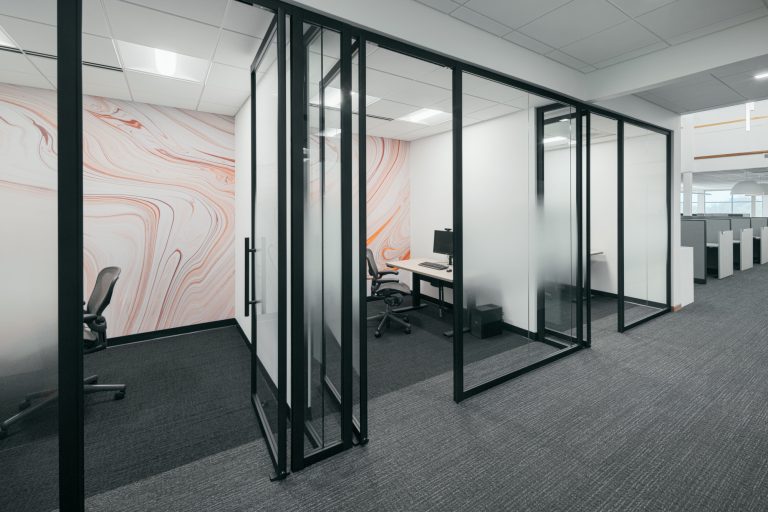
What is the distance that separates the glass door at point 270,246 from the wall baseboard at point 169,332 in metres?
1.59

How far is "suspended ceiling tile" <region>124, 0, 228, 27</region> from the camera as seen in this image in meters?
1.64

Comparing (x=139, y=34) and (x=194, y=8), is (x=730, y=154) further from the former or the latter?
(x=139, y=34)

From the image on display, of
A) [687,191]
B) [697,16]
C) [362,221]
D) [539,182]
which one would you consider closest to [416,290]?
[539,182]

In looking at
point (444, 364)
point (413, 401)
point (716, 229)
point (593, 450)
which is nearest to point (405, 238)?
point (444, 364)

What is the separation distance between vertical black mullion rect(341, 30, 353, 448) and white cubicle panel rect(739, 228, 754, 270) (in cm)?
783

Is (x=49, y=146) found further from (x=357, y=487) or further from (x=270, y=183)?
(x=357, y=487)

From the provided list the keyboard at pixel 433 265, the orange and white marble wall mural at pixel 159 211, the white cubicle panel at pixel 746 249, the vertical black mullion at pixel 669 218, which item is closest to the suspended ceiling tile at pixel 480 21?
the keyboard at pixel 433 265

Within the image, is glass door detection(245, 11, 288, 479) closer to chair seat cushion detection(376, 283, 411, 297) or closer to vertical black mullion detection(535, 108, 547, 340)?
chair seat cushion detection(376, 283, 411, 297)

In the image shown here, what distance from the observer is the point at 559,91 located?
2629 millimetres

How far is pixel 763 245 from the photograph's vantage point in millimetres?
7125

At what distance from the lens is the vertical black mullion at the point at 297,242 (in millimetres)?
1507

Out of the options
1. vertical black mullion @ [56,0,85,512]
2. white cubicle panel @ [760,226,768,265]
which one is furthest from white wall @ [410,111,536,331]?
white cubicle panel @ [760,226,768,265]

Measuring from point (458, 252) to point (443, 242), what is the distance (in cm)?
176

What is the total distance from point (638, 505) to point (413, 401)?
3.60 ft
